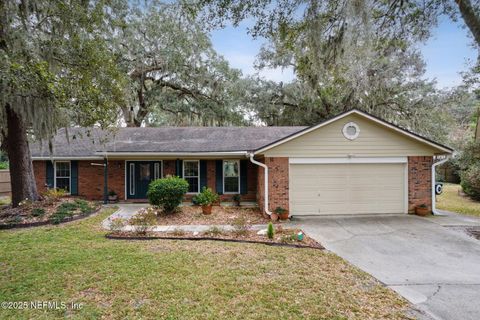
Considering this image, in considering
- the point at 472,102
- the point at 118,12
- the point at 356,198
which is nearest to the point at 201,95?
the point at 118,12

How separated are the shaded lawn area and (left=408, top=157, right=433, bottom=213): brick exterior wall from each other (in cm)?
545

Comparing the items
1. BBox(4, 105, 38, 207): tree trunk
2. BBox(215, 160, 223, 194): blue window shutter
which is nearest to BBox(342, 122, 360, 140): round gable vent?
BBox(215, 160, 223, 194): blue window shutter

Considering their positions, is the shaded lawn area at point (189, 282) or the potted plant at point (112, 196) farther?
the potted plant at point (112, 196)

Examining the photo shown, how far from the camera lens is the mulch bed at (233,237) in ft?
19.3

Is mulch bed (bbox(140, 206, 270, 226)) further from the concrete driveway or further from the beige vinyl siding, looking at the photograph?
the beige vinyl siding

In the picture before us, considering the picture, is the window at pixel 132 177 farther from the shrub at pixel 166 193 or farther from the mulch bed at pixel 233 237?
the mulch bed at pixel 233 237

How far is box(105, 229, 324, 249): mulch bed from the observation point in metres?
5.88

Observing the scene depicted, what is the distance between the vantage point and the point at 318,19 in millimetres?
5559

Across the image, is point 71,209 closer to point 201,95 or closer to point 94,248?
point 94,248

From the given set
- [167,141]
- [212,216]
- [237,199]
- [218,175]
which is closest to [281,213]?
[212,216]

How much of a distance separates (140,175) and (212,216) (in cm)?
484

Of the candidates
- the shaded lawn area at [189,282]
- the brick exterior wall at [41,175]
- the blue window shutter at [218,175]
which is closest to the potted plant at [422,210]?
the shaded lawn area at [189,282]

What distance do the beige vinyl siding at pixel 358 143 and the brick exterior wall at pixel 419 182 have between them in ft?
0.87

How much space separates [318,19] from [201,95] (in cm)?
1514
